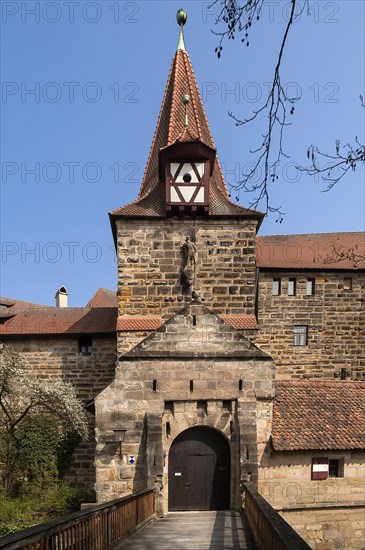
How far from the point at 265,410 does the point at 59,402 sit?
7.04 metres

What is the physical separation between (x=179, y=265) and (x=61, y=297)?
19.8 m

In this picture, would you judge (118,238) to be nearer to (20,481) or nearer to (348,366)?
(20,481)

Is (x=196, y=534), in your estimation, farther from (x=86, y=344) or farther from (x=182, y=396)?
(x=86, y=344)

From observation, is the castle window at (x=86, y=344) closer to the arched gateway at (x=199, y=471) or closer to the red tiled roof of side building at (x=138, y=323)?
the red tiled roof of side building at (x=138, y=323)

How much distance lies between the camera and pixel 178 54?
1908 centimetres

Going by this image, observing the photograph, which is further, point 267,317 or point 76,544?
point 267,317

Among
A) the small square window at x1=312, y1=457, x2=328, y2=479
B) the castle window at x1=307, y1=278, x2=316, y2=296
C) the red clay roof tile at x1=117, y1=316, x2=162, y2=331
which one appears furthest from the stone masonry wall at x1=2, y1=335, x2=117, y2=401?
the castle window at x1=307, y1=278, x2=316, y2=296

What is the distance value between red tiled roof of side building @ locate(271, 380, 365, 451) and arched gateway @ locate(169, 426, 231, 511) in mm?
1333

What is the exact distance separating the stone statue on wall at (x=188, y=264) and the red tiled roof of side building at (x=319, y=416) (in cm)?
417

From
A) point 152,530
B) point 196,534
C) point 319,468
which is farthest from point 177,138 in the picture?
point 196,534

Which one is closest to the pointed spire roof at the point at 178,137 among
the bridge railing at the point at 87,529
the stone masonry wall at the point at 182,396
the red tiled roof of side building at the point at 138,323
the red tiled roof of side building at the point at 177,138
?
the red tiled roof of side building at the point at 177,138

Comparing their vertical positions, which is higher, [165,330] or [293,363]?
[165,330]

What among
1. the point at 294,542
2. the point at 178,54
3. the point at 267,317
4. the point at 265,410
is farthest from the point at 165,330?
the point at 178,54

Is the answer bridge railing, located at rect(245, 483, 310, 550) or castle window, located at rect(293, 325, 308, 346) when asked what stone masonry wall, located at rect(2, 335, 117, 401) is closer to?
castle window, located at rect(293, 325, 308, 346)
